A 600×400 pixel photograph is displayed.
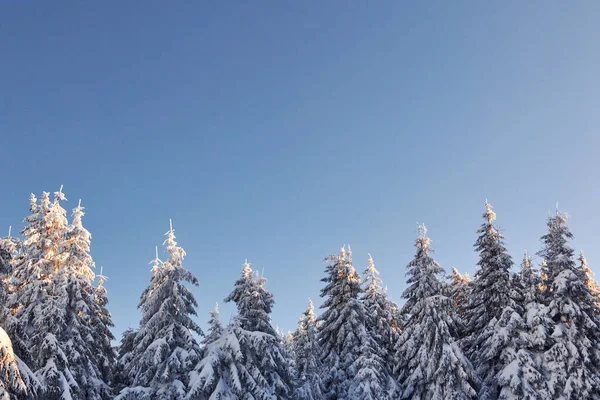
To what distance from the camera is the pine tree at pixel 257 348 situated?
25.7 meters

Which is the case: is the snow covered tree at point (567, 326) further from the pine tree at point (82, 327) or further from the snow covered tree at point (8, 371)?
the snow covered tree at point (8, 371)

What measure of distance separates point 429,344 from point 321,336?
30.4 ft

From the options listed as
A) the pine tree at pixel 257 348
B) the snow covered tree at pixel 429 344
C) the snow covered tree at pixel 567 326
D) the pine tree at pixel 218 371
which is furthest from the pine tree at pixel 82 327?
the snow covered tree at pixel 567 326

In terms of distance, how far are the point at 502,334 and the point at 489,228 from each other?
25.7ft

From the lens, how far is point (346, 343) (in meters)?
35.4

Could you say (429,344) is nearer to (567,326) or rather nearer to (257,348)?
(567,326)

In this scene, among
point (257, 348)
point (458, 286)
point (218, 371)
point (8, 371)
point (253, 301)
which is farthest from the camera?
point (458, 286)

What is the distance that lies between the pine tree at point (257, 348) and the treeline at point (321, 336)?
79mm

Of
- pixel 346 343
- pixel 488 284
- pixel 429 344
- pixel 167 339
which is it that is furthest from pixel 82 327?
pixel 488 284

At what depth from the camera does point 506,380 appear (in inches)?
1117

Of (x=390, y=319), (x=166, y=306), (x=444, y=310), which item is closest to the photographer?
(x=166, y=306)

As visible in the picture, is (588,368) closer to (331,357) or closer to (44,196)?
(331,357)

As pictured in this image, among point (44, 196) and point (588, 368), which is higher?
point (44, 196)

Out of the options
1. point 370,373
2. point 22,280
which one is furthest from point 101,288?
point 370,373
